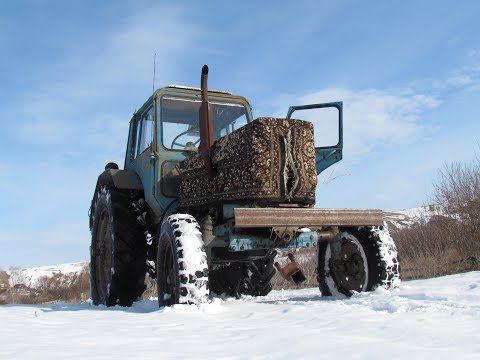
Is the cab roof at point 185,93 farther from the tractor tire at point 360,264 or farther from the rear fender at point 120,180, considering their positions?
the tractor tire at point 360,264

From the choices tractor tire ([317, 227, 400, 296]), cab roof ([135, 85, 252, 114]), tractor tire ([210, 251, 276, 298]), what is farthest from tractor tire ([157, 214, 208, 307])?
cab roof ([135, 85, 252, 114])

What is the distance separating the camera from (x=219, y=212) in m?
5.25

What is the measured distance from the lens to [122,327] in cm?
331

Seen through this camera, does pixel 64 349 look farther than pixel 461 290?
No

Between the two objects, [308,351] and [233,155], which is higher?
[233,155]

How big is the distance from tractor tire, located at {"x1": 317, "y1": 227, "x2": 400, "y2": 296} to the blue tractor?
0.01 meters

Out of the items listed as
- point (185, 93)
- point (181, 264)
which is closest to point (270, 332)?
point (181, 264)

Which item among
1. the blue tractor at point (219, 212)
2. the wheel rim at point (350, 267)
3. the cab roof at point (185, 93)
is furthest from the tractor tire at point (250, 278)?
the cab roof at point (185, 93)

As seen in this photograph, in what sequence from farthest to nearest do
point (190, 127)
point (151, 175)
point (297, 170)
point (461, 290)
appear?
point (190, 127) → point (151, 175) → point (297, 170) → point (461, 290)

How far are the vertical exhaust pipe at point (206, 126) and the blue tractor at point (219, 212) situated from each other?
10 millimetres

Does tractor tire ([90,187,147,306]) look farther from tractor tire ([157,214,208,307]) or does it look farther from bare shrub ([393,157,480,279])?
bare shrub ([393,157,480,279])

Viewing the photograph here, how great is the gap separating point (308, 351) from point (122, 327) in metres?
1.47

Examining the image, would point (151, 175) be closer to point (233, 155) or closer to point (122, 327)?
point (233, 155)

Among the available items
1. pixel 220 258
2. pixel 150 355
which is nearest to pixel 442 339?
pixel 150 355
